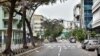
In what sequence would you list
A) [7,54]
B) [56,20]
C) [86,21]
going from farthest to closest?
[56,20], [86,21], [7,54]

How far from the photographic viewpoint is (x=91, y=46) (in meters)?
49.4

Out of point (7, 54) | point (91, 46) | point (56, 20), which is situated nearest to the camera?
point (7, 54)

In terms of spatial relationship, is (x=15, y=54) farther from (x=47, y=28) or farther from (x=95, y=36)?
(x=47, y=28)

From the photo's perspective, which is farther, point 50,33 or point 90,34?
point 50,33

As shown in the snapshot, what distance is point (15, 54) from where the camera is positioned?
35.0 meters

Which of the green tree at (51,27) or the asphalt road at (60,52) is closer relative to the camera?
the asphalt road at (60,52)

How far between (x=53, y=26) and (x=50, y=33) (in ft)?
13.7

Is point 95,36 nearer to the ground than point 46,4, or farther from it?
nearer to the ground

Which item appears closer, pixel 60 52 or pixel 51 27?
pixel 60 52

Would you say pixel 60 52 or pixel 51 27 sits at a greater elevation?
pixel 51 27

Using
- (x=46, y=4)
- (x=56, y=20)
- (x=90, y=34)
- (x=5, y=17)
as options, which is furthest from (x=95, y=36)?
(x=56, y=20)

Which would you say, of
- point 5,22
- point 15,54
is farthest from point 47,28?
point 15,54

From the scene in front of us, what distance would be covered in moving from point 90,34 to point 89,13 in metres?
46.5

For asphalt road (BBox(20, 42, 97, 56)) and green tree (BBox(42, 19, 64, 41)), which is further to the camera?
green tree (BBox(42, 19, 64, 41))
